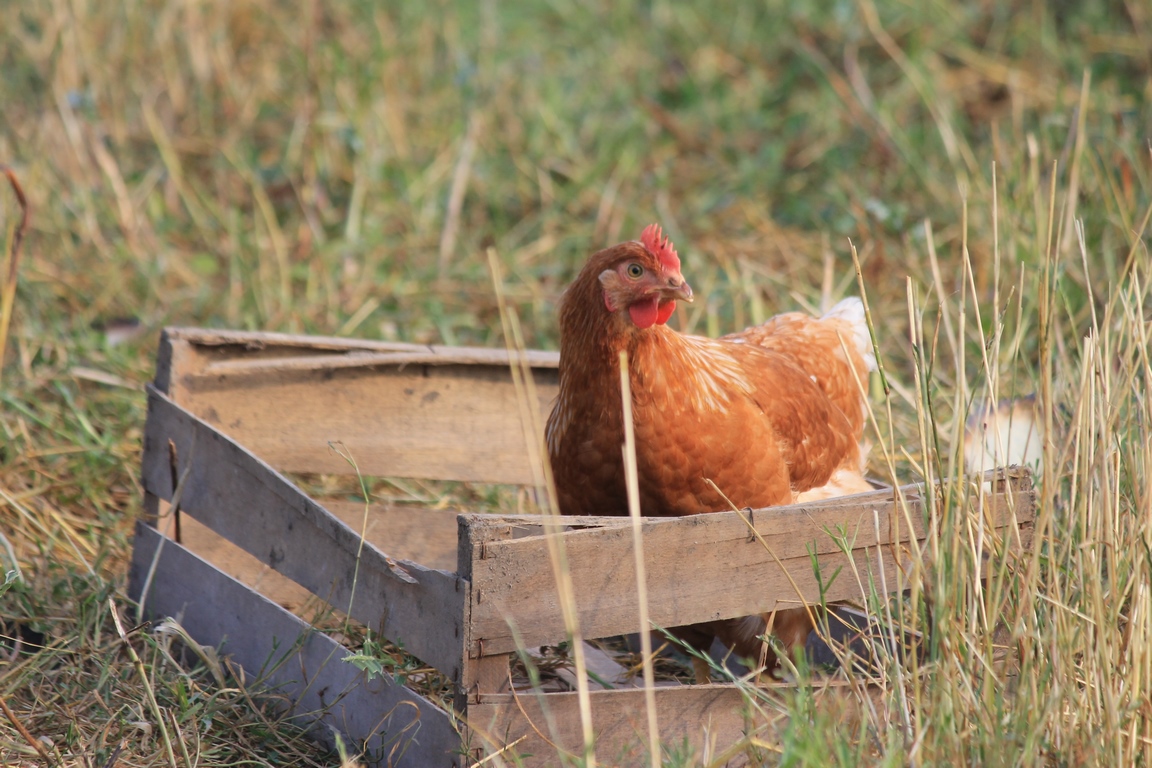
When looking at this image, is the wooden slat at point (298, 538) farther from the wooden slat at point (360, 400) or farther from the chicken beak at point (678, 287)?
the chicken beak at point (678, 287)

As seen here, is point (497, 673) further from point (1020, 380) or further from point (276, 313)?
point (276, 313)

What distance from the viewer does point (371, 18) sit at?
6281 mm

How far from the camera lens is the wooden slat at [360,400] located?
3082 mm

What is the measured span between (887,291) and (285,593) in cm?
285

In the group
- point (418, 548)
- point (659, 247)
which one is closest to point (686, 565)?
point (659, 247)

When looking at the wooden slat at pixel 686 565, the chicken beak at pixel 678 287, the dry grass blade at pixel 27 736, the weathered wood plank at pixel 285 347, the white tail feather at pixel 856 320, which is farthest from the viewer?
the white tail feather at pixel 856 320

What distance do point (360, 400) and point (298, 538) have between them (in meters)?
0.73

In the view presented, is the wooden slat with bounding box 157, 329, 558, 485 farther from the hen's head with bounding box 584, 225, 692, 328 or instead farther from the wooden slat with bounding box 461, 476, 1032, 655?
the wooden slat with bounding box 461, 476, 1032, 655

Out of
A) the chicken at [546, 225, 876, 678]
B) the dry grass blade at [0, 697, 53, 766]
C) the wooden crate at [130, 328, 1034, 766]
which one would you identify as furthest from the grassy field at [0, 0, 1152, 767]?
the chicken at [546, 225, 876, 678]

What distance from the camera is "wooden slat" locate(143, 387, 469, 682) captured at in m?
2.18

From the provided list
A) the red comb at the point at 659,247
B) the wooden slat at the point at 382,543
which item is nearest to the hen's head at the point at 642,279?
the red comb at the point at 659,247

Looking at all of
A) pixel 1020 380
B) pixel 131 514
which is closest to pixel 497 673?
pixel 131 514

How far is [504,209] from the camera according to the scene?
552 centimetres

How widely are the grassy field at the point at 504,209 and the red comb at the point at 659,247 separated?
0.58 m
